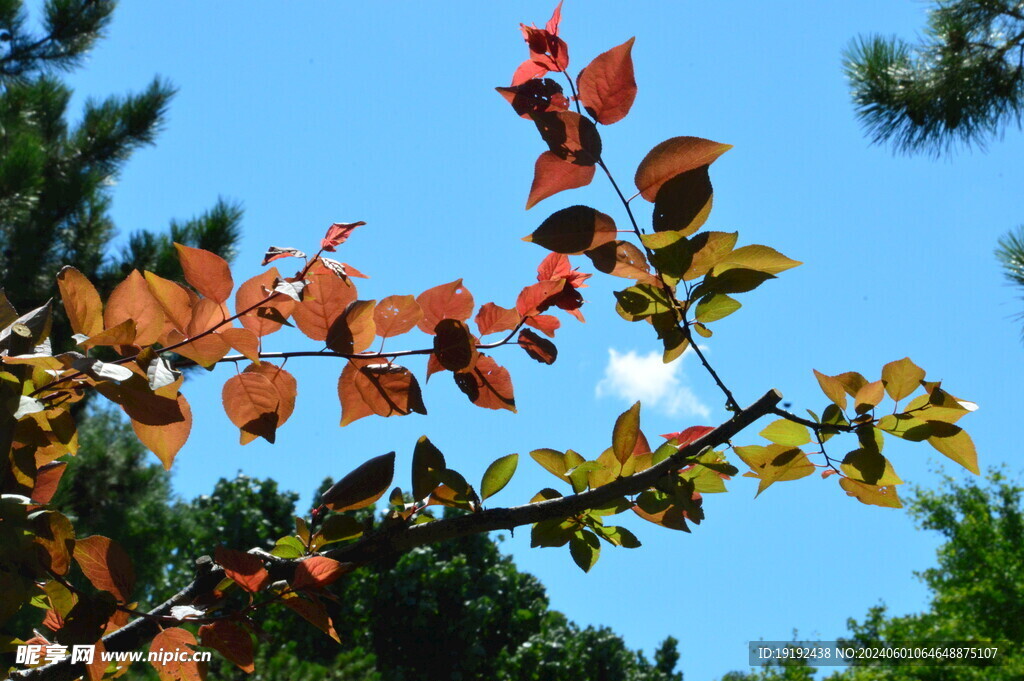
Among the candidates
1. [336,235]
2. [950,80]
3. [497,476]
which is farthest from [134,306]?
[950,80]

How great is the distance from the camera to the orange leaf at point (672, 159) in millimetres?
403

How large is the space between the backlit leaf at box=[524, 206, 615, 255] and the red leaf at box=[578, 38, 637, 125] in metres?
0.06

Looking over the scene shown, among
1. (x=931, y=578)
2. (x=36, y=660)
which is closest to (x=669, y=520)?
(x=36, y=660)

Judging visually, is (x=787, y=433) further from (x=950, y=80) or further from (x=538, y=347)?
(x=950, y=80)

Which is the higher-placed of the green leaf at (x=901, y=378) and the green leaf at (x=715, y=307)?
the green leaf at (x=715, y=307)

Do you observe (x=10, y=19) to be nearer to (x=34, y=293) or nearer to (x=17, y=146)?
(x=17, y=146)

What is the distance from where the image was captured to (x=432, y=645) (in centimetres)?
595

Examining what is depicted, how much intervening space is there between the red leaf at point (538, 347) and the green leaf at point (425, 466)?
0.30ft

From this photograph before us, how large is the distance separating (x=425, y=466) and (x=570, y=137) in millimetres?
217

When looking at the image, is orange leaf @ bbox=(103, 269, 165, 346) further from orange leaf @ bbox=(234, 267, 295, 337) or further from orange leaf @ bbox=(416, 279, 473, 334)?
orange leaf @ bbox=(416, 279, 473, 334)

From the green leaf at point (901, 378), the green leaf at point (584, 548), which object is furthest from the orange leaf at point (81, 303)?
the green leaf at point (901, 378)

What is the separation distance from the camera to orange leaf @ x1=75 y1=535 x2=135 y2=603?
45 cm

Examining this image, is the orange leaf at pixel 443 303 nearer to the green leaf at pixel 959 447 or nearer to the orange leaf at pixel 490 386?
the orange leaf at pixel 490 386

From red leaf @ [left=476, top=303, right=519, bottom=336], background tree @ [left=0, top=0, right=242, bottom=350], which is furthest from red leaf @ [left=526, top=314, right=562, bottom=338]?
background tree @ [left=0, top=0, right=242, bottom=350]
